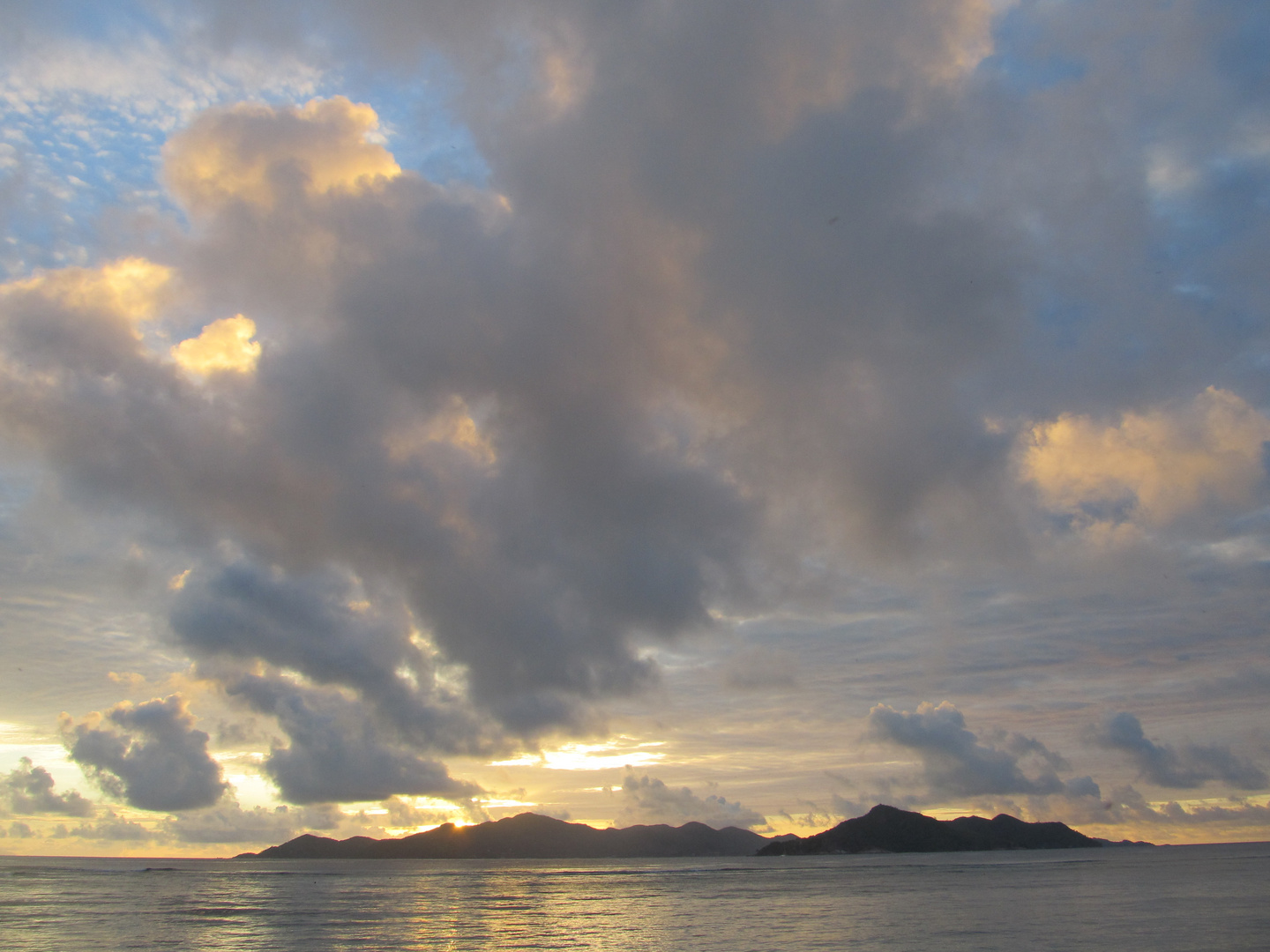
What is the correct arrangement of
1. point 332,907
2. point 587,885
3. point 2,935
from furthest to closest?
point 587,885 → point 332,907 → point 2,935

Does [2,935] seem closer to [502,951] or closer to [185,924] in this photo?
[185,924]

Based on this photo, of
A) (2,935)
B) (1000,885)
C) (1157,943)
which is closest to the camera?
(1157,943)

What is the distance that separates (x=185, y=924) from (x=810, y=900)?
84463 millimetres

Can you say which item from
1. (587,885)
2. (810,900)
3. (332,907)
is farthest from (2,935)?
(587,885)

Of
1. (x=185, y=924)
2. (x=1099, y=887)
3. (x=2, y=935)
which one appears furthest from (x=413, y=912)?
(x=1099, y=887)

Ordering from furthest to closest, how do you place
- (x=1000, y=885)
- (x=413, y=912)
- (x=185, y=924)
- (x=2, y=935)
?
(x=1000, y=885) → (x=413, y=912) → (x=185, y=924) → (x=2, y=935)

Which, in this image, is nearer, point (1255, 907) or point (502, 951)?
point (502, 951)

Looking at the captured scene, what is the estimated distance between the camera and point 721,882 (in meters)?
189

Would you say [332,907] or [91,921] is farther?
[332,907]

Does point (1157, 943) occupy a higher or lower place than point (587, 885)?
higher

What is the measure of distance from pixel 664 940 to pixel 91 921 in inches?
2796

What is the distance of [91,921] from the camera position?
98625 millimetres

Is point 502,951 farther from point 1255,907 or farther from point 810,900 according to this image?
point 1255,907

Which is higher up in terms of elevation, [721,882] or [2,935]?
[2,935]
